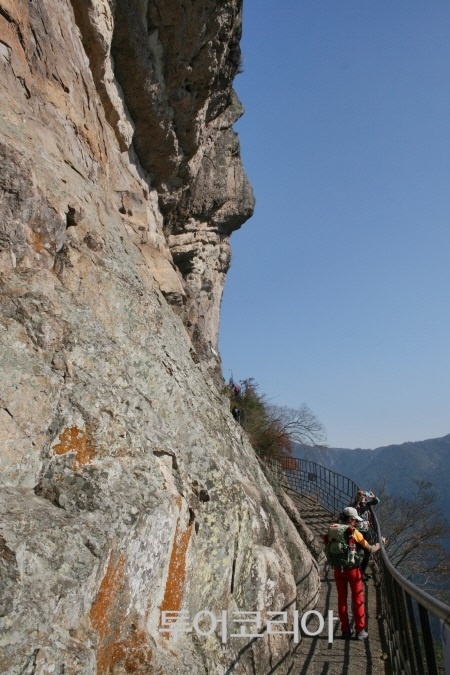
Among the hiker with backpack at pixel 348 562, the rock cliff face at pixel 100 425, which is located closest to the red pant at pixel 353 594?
the hiker with backpack at pixel 348 562

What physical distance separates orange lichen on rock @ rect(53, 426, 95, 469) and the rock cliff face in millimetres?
12

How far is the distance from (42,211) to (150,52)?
680 cm

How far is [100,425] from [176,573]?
4.97 ft

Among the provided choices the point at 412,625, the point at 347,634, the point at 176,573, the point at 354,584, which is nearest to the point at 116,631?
the point at 176,573

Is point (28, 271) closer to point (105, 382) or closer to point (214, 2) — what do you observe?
point (105, 382)

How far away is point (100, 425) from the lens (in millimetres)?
4637

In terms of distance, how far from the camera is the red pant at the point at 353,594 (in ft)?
19.8

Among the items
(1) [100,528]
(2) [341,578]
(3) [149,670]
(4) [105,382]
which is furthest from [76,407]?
(2) [341,578]

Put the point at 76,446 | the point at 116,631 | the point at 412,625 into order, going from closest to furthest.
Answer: the point at 412,625 → the point at 116,631 → the point at 76,446

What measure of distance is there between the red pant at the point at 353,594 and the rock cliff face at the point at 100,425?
2.18 feet

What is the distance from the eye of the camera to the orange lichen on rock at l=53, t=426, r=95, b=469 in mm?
4367

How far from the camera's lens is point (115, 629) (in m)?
3.85

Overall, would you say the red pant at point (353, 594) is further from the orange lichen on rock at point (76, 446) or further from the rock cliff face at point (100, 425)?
the orange lichen on rock at point (76, 446)

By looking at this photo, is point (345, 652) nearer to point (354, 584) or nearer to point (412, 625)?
point (354, 584)
